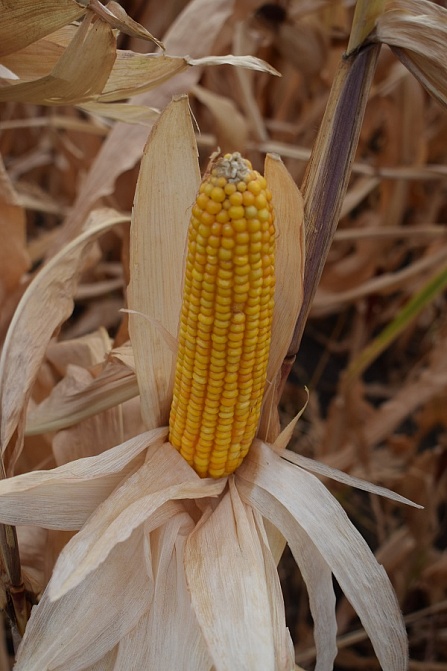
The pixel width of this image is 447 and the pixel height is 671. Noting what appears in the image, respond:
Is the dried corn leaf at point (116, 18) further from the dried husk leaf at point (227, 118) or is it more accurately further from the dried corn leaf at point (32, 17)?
the dried husk leaf at point (227, 118)

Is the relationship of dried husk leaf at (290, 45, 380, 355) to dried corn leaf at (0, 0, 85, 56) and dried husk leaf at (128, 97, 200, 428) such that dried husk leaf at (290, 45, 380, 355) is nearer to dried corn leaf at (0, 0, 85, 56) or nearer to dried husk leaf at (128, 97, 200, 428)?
dried husk leaf at (128, 97, 200, 428)

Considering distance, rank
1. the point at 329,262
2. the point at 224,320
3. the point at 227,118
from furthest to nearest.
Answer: the point at 329,262 < the point at 227,118 < the point at 224,320

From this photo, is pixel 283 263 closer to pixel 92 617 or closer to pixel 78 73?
A: pixel 78 73

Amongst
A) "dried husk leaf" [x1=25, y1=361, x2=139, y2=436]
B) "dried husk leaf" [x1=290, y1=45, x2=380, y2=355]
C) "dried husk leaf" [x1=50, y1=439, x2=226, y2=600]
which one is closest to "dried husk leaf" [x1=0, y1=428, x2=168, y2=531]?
"dried husk leaf" [x1=50, y1=439, x2=226, y2=600]

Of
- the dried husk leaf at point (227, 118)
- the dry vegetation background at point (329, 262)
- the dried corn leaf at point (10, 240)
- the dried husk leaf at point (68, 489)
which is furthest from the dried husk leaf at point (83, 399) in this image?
the dried husk leaf at point (227, 118)

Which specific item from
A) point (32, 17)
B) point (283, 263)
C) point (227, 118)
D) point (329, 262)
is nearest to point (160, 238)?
point (283, 263)

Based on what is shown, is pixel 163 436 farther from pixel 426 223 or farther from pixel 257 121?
pixel 426 223
